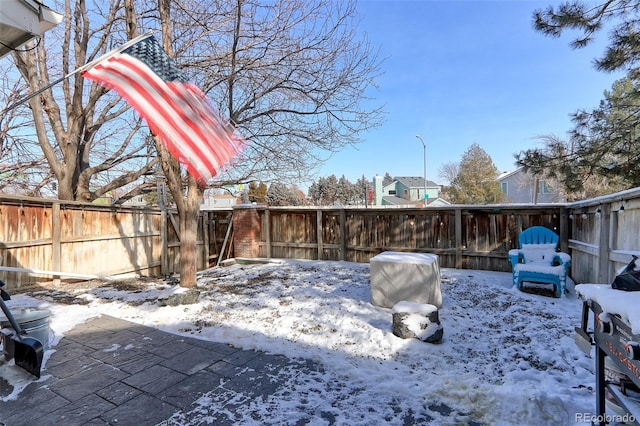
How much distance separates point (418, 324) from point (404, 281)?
1024mm

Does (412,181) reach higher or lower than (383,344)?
higher

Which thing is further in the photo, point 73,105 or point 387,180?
point 387,180

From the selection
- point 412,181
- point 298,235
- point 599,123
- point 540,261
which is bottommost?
point 540,261

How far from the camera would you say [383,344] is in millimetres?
3334

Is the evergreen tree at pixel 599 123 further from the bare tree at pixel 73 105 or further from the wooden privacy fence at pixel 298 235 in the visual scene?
the bare tree at pixel 73 105

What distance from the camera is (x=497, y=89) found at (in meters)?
11.6

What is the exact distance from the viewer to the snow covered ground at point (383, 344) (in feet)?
7.43

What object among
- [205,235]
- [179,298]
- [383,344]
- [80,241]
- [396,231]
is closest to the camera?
[383,344]

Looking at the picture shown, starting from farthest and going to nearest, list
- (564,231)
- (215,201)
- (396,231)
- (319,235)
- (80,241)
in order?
(215,201) < (319,235) < (396,231) < (564,231) < (80,241)

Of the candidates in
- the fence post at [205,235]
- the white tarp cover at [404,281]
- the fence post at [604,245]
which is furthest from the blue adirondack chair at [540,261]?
the fence post at [205,235]

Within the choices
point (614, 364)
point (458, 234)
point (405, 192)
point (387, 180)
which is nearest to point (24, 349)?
point (614, 364)

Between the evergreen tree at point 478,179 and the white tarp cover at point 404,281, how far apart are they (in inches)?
963

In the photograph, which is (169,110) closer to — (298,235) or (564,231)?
(298,235)

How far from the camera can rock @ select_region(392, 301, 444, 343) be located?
11.1 ft
